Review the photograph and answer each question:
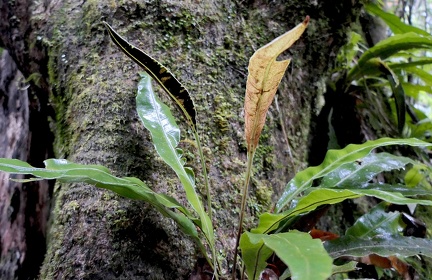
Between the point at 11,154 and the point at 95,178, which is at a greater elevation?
the point at 95,178

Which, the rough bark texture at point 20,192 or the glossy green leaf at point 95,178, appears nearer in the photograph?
the glossy green leaf at point 95,178

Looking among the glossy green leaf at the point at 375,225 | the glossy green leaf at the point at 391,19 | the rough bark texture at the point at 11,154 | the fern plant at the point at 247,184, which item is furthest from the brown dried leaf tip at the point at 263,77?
the rough bark texture at the point at 11,154

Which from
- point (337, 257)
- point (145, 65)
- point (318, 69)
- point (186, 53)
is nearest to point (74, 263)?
point (145, 65)

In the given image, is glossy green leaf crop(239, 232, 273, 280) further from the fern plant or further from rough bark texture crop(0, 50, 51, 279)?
rough bark texture crop(0, 50, 51, 279)

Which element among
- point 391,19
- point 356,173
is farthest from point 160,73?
point 391,19

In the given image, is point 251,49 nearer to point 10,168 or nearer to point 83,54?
point 83,54

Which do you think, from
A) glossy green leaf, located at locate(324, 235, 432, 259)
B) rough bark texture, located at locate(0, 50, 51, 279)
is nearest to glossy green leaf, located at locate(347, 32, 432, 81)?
glossy green leaf, located at locate(324, 235, 432, 259)

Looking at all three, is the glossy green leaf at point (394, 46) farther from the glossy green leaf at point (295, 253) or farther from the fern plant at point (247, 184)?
the glossy green leaf at point (295, 253)

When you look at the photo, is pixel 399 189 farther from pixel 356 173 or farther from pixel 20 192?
pixel 20 192
